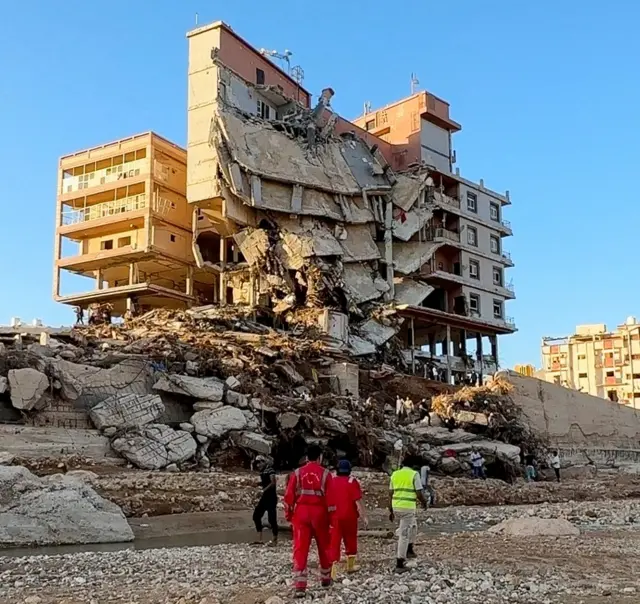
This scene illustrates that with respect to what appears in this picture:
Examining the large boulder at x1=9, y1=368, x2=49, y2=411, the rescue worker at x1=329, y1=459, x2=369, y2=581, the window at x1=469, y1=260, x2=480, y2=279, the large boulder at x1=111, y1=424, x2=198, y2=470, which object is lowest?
the rescue worker at x1=329, y1=459, x2=369, y2=581

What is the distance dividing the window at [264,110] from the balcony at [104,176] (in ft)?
27.4

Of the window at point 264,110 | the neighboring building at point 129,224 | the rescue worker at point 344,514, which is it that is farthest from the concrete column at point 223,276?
the rescue worker at point 344,514

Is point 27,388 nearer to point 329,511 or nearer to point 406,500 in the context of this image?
point 406,500

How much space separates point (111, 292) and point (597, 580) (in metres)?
46.7

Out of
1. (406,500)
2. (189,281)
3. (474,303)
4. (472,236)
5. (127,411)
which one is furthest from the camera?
(472,236)

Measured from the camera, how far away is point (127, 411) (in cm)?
2539

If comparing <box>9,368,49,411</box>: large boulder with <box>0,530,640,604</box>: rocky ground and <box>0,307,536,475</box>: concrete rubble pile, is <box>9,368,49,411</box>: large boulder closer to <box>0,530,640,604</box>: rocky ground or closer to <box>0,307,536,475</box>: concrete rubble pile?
<box>0,307,536,475</box>: concrete rubble pile

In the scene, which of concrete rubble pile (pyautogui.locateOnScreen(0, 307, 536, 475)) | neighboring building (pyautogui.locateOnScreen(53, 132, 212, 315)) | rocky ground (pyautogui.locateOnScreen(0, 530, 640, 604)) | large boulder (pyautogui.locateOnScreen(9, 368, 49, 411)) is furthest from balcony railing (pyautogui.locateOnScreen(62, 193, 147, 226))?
rocky ground (pyautogui.locateOnScreen(0, 530, 640, 604))

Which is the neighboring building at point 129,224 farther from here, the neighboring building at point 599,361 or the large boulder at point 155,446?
the neighboring building at point 599,361

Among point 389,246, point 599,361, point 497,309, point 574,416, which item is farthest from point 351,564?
point 599,361

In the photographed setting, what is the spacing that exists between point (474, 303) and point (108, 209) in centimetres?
2905

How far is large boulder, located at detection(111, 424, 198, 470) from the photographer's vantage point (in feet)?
75.2

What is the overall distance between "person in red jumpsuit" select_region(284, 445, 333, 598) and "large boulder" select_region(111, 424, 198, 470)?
1503 centimetres

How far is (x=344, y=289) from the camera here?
49.0 meters
